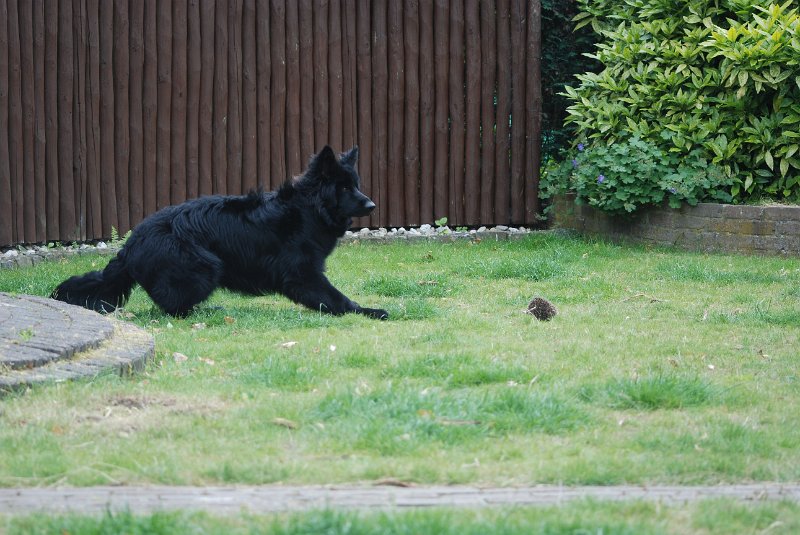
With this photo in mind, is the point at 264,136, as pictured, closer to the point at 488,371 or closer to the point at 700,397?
the point at 488,371

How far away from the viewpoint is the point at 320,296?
7.41 meters

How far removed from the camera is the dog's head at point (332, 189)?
7.70 m

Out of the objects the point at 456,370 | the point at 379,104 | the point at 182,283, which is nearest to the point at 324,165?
the point at 182,283

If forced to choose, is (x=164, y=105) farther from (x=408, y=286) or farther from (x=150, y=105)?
(x=408, y=286)

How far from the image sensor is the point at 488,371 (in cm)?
531

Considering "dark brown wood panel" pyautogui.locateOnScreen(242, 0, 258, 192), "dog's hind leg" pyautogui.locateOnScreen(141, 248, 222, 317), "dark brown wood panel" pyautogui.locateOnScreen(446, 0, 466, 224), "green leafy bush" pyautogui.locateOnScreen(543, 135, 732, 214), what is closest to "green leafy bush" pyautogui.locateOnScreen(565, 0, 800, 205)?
"green leafy bush" pyautogui.locateOnScreen(543, 135, 732, 214)

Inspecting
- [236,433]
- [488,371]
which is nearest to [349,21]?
[488,371]

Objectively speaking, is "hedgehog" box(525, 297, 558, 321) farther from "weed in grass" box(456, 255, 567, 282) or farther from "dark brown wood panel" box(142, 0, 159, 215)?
"dark brown wood panel" box(142, 0, 159, 215)

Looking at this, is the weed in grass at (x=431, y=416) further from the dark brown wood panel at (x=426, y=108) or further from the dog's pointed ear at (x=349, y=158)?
the dark brown wood panel at (x=426, y=108)

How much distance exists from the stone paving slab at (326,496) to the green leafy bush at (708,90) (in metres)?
7.26

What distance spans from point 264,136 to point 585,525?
28.4ft

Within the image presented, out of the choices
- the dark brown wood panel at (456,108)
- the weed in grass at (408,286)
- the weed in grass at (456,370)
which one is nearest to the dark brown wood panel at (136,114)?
the weed in grass at (408,286)

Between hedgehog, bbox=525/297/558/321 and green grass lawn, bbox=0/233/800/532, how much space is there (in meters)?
0.07

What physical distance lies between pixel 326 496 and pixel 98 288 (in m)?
4.33
